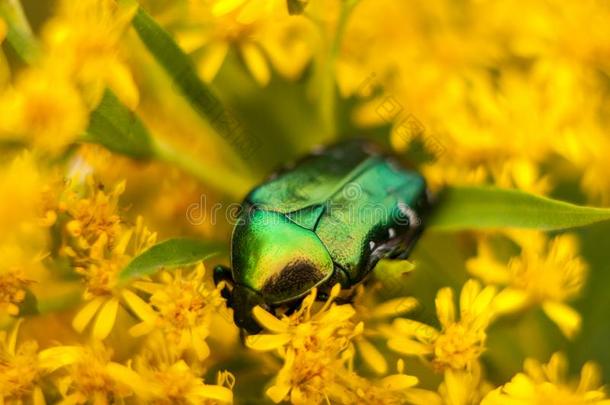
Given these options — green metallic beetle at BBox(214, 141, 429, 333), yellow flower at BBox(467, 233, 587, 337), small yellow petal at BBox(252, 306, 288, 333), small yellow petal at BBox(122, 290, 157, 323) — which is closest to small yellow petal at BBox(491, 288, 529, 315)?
yellow flower at BBox(467, 233, 587, 337)

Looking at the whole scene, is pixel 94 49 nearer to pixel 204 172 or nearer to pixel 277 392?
pixel 204 172

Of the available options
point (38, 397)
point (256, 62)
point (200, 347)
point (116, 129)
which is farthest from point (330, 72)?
point (38, 397)

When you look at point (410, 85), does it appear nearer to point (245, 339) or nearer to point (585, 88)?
point (585, 88)

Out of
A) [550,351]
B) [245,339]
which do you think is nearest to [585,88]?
[550,351]

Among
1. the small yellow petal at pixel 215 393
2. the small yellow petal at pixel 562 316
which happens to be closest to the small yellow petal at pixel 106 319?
the small yellow petal at pixel 215 393

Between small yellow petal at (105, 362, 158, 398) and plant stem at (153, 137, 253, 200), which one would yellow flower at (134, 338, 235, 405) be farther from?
plant stem at (153, 137, 253, 200)

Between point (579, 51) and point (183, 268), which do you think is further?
point (579, 51)

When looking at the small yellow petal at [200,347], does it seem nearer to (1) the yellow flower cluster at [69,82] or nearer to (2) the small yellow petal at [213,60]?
(1) the yellow flower cluster at [69,82]
